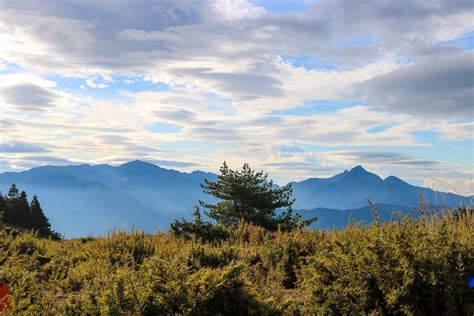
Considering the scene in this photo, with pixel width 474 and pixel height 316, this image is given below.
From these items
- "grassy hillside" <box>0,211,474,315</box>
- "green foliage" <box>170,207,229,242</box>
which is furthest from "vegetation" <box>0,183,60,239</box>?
"grassy hillside" <box>0,211,474,315</box>

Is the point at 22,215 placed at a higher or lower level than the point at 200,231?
lower

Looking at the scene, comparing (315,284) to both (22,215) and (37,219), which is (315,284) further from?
(37,219)

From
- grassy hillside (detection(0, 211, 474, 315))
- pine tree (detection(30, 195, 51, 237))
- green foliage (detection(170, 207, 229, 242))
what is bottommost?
pine tree (detection(30, 195, 51, 237))

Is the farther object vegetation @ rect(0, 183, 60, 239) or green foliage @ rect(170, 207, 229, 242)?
vegetation @ rect(0, 183, 60, 239)

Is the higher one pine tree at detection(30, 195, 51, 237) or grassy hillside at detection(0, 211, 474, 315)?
grassy hillside at detection(0, 211, 474, 315)

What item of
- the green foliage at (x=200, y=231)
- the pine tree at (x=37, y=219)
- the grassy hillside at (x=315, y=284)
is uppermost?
the grassy hillside at (x=315, y=284)

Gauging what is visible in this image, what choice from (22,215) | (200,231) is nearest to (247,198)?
(200,231)

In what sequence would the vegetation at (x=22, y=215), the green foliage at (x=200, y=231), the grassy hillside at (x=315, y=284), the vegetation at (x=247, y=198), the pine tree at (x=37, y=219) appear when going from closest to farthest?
the grassy hillside at (x=315, y=284)
the green foliage at (x=200, y=231)
the vegetation at (x=247, y=198)
the vegetation at (x=22, y=215)
the pine tree at (x=37, y=219)

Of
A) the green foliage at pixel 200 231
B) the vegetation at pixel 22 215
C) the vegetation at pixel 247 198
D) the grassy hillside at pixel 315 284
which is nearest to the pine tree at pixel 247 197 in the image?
the vegetation at pixel 247 198

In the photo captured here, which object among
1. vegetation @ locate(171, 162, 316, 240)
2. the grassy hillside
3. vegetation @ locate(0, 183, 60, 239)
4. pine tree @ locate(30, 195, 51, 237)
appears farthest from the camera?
pine tree @ locate(30, 195, 51, 237)

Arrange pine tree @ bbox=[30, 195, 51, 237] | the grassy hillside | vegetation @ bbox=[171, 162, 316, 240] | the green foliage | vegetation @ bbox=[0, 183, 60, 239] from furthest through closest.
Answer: pine tree @ bbox=[30, 195, 51, 237] → vegetation @ bbox=[0, 183, 60, 239] → vegetation @ bbox=[171, 162, 316, 240] → the green foliage → the grassy hillside

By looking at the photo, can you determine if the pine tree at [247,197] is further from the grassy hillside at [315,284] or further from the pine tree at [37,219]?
the pine tree at [37,219]

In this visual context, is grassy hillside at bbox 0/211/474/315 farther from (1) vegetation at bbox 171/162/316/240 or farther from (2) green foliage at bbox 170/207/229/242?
(1) vegetation at bbox 171/162/316/240

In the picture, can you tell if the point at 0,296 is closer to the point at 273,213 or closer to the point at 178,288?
the point at 178,288
